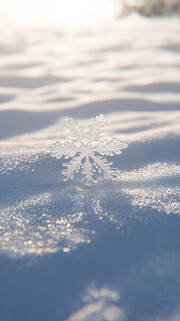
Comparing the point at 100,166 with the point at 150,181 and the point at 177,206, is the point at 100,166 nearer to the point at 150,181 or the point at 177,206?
the point at 150,181

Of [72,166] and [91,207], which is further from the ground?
[72,166]

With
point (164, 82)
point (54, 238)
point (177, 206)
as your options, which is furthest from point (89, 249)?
point (164, 82)

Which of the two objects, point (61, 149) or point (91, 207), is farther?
point (61, 149)

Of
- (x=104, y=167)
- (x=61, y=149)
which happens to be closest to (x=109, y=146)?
(x=104, y=167)

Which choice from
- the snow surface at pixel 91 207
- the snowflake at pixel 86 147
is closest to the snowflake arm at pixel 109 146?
the snowflake at pixel 86 147

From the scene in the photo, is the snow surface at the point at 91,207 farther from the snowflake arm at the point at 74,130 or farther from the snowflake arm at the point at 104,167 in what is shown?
the snowflake arm at the point at 74,130

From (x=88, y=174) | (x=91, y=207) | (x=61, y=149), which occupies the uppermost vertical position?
(x=61, y=149)

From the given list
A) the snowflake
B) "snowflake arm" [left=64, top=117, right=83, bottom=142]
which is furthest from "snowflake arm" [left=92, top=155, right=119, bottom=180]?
"snowflake arm" [left=64, top=117, right=83, bottom=142]

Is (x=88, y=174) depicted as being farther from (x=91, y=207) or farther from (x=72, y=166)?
(x=91, y=207)
